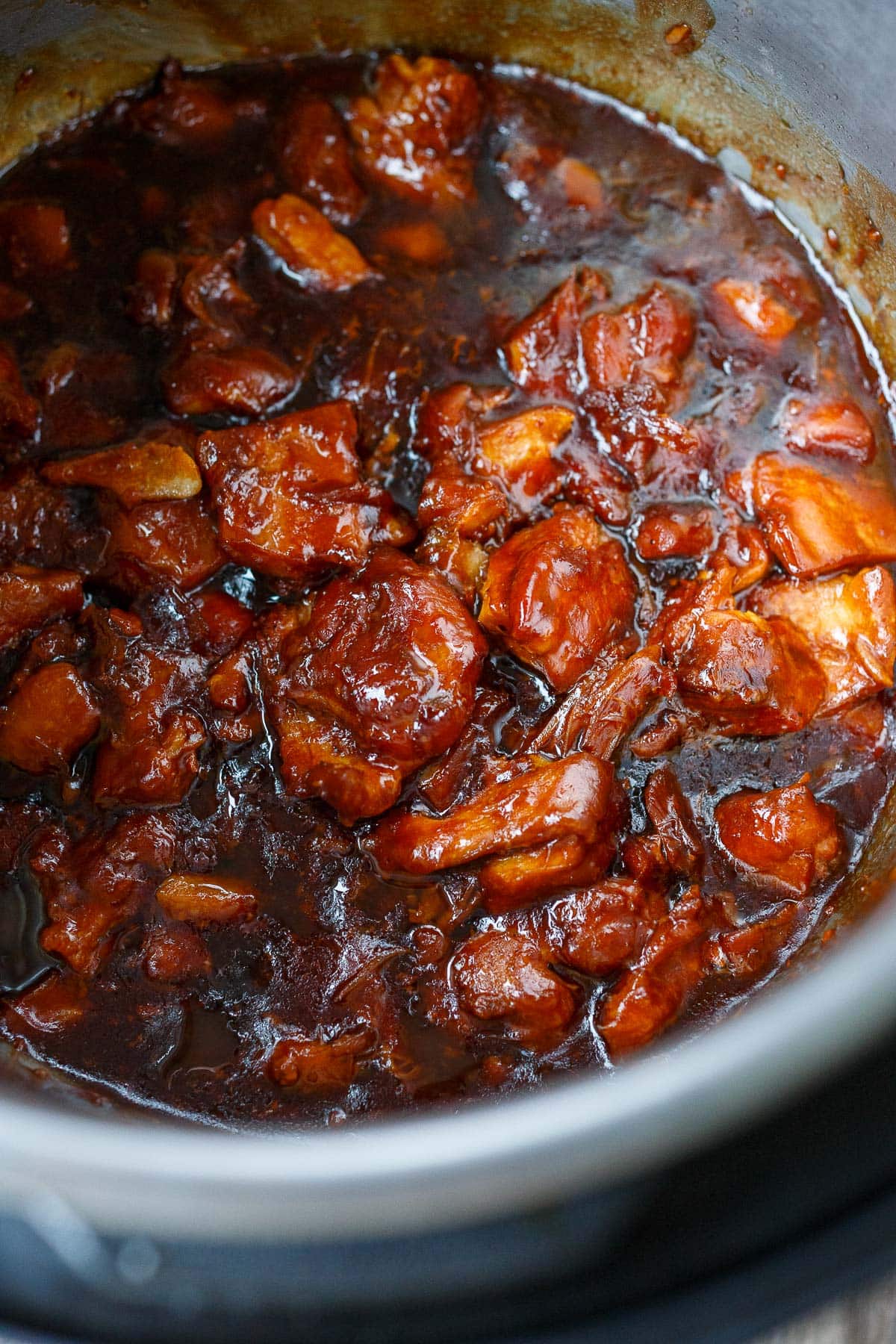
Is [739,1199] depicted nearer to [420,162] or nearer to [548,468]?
[548,468]

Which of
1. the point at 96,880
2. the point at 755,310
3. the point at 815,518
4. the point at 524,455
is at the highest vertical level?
the point at 755,310

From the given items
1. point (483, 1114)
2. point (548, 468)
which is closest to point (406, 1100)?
point (483, 1114)

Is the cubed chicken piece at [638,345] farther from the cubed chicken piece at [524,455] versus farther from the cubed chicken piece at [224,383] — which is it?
the cubed chicken piece at [224,383]

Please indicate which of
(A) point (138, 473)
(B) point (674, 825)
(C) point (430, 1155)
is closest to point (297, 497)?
(A) point (138, 473)

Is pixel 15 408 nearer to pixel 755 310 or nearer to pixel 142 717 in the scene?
pixel 142 717

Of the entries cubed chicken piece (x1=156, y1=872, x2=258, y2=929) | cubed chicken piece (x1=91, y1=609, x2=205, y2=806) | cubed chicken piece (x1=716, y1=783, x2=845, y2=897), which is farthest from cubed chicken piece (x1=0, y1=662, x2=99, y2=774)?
cubed chicken piece (x1=716, y1=783, x2=845, y2=897)

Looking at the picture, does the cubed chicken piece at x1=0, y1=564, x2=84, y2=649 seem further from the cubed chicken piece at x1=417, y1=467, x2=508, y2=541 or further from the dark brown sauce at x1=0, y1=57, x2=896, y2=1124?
the cubed chicken piece at x1=417, y1=467, x2=508, y2=541
